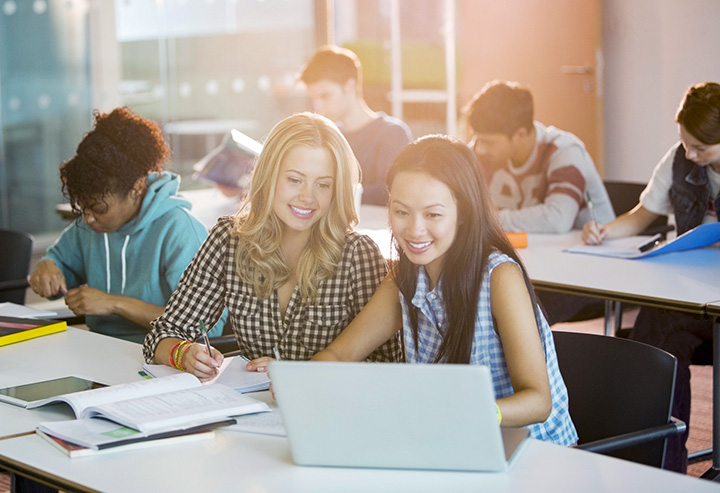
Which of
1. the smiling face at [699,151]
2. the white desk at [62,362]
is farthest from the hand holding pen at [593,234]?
the white desk at [62,362]

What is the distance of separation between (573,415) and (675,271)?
2.79 ft

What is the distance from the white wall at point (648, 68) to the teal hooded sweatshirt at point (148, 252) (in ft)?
12.2

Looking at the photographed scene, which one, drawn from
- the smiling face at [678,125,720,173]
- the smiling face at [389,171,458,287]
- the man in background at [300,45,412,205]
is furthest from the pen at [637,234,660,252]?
the man in background at [300,45,412,205]

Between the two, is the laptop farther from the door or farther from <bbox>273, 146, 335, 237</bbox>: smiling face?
the door

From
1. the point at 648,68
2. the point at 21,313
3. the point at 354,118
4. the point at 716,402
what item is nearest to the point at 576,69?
the point at 648,68

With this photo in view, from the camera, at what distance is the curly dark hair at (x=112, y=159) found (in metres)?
2.27

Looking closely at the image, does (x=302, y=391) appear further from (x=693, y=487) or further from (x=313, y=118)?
(x=313, y=118)

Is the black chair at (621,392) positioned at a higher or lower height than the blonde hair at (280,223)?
lower

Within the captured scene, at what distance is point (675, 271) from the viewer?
2.42m

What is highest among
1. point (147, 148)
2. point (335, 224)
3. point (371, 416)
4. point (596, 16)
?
point (596, 16)

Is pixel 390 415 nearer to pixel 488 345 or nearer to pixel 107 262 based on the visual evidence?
pixel 488 345

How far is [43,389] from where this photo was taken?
5.43ft

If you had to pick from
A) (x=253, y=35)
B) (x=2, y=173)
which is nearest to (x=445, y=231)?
(x=2, y=173)

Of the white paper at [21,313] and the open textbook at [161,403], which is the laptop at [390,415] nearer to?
the open textbook at [161,403]
